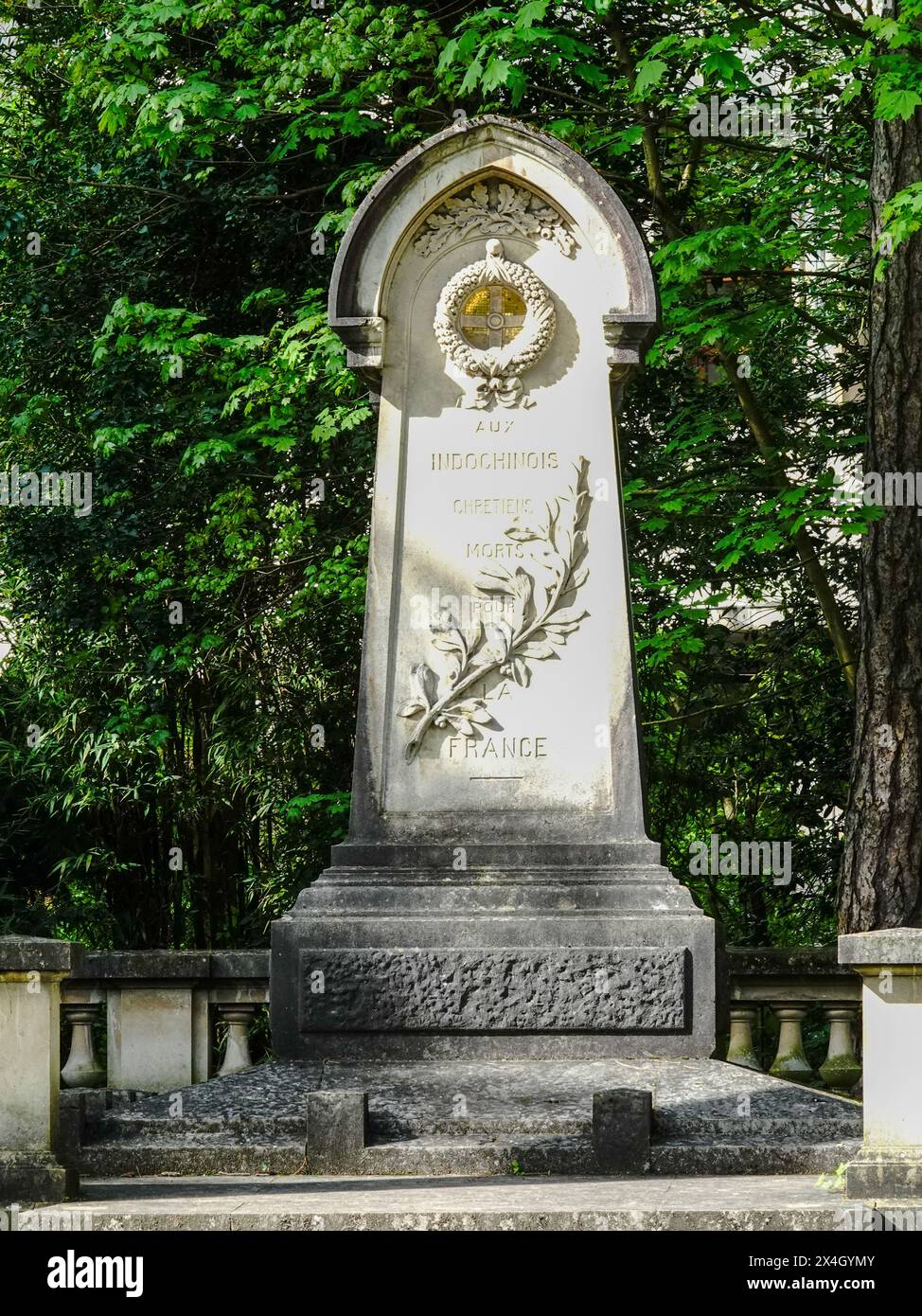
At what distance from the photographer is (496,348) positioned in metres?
8.84

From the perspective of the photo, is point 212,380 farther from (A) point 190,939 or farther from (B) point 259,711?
(A) point 190,939

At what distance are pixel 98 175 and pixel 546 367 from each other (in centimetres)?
809

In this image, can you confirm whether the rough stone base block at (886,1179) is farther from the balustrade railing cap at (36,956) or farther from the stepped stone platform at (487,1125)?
the balustrade railing cap at (36,956)

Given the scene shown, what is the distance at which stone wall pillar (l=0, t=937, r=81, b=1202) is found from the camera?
6023 millimetres

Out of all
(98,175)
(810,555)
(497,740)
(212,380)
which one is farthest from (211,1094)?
(98,175)

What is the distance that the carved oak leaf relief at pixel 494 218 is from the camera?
892 cm


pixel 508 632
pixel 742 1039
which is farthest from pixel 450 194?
pixel 742 1039

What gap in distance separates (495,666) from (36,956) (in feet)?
10.4

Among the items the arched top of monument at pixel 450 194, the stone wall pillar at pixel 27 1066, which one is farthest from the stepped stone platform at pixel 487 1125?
the arched top of monument at pixel 450 194

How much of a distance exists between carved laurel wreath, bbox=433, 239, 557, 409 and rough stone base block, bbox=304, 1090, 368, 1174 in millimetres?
3565

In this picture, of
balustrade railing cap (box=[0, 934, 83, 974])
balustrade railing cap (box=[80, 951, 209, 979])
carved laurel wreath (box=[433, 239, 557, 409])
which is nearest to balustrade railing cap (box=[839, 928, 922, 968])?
balustrade railing cap (box=[0, 934, 83, 974])

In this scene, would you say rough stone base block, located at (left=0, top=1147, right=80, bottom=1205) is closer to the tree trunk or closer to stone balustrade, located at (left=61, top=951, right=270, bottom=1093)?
stone balustrade, located at (left=61, top=951, right=270, bottom=1093)

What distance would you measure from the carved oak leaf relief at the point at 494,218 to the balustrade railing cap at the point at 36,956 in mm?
4279

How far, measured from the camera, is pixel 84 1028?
9.70 m
